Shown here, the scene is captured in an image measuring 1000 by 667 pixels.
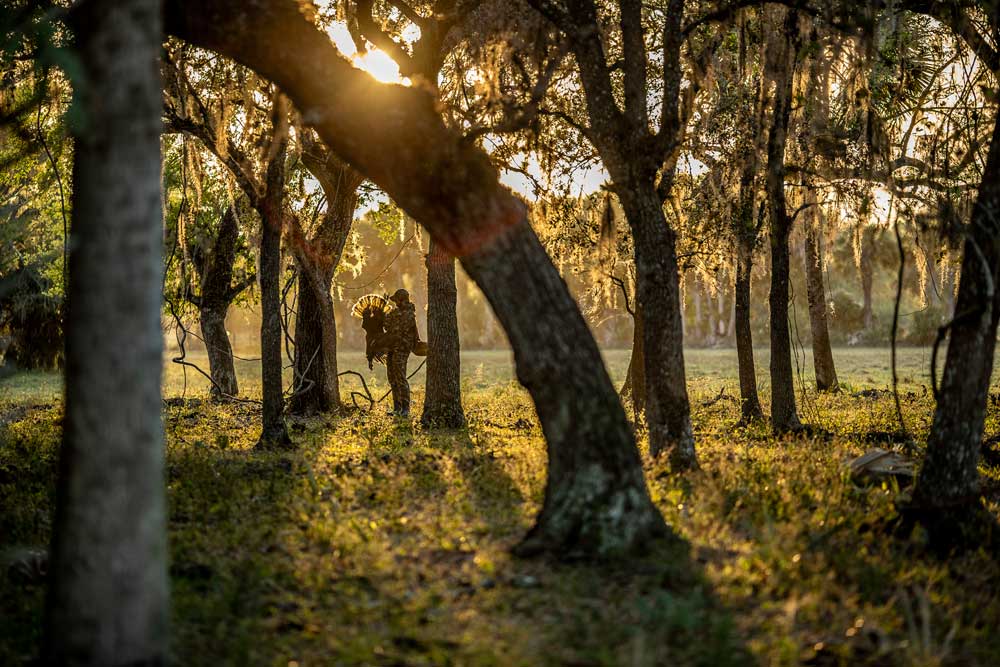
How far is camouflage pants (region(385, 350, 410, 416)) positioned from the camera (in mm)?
16828

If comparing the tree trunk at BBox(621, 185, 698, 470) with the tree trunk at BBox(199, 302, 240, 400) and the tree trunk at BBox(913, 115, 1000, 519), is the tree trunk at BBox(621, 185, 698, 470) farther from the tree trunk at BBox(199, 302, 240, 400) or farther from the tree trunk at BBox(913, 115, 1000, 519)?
the tree trunk at BBox(199, 302, 240, 400)

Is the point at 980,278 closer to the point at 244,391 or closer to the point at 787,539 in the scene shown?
the point at 787,539

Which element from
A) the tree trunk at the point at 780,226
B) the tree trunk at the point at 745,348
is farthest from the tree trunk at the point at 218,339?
the tree trunk at the point at 780,226

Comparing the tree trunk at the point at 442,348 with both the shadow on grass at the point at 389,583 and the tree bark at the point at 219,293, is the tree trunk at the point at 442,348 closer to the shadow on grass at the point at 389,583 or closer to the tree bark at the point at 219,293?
the shadow on grass at the point at 389,583

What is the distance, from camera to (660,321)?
9344 millimetres

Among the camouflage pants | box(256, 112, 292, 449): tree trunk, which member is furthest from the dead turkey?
box(256, 112, 292, 449): tree trunk

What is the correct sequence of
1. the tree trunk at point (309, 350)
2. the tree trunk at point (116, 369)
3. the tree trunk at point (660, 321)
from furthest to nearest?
the tree trunk at point (309, 350)
the tree trunk at point (660, 321)
the tree trunk at point (116, 369)

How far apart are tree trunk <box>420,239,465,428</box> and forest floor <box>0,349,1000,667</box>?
4.41 m

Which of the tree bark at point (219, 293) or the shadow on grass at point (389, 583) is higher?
the tree bark at point (219, 293)

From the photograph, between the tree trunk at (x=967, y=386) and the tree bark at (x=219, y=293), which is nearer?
the tree trunk at (x=967, y=386)

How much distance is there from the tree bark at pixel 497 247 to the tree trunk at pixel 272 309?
5.77 metres

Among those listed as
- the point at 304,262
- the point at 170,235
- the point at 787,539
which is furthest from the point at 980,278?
the point at 170,235

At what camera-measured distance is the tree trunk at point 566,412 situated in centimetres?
588

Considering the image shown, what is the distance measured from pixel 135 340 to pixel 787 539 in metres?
4.86
